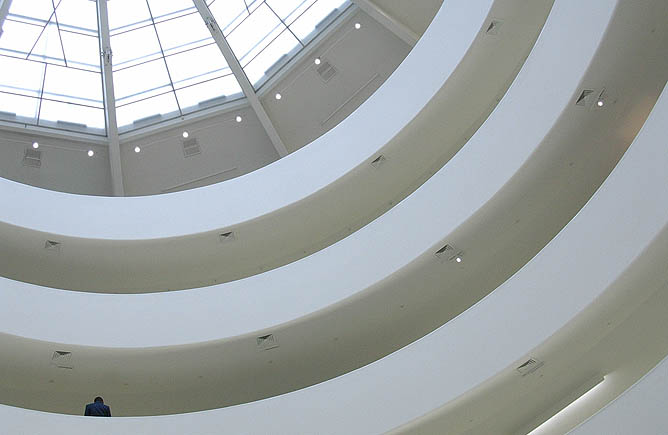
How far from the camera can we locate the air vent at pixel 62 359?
15750 mm

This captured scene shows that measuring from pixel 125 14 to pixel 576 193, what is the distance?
11.8 meters

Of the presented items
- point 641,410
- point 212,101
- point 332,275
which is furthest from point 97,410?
point 641,410

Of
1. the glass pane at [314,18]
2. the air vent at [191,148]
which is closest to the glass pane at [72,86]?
the air vent at [191,148]

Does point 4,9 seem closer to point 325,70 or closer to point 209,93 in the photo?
point 209,93

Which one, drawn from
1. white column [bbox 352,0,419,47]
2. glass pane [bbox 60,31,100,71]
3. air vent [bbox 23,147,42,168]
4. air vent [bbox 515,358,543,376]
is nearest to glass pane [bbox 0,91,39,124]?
air vent [bbox 23,147,42,168]

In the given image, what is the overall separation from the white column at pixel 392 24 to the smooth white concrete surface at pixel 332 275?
18.4 ft

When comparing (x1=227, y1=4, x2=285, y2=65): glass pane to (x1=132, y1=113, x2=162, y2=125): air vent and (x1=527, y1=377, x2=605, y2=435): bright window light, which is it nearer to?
(x1=132, y1=113, x2=162, y2=125): air vent

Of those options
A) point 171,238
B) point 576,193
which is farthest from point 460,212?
point 171,238

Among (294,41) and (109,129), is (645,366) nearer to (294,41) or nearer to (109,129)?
(294,41)

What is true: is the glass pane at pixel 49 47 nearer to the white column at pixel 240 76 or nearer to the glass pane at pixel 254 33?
the white column at pixel 240 76

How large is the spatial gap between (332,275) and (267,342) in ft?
6.67

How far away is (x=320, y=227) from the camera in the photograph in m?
18.7

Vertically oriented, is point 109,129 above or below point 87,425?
above

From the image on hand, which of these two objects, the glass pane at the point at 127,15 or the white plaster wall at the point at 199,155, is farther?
the white plaster wall at the point at 199,155
